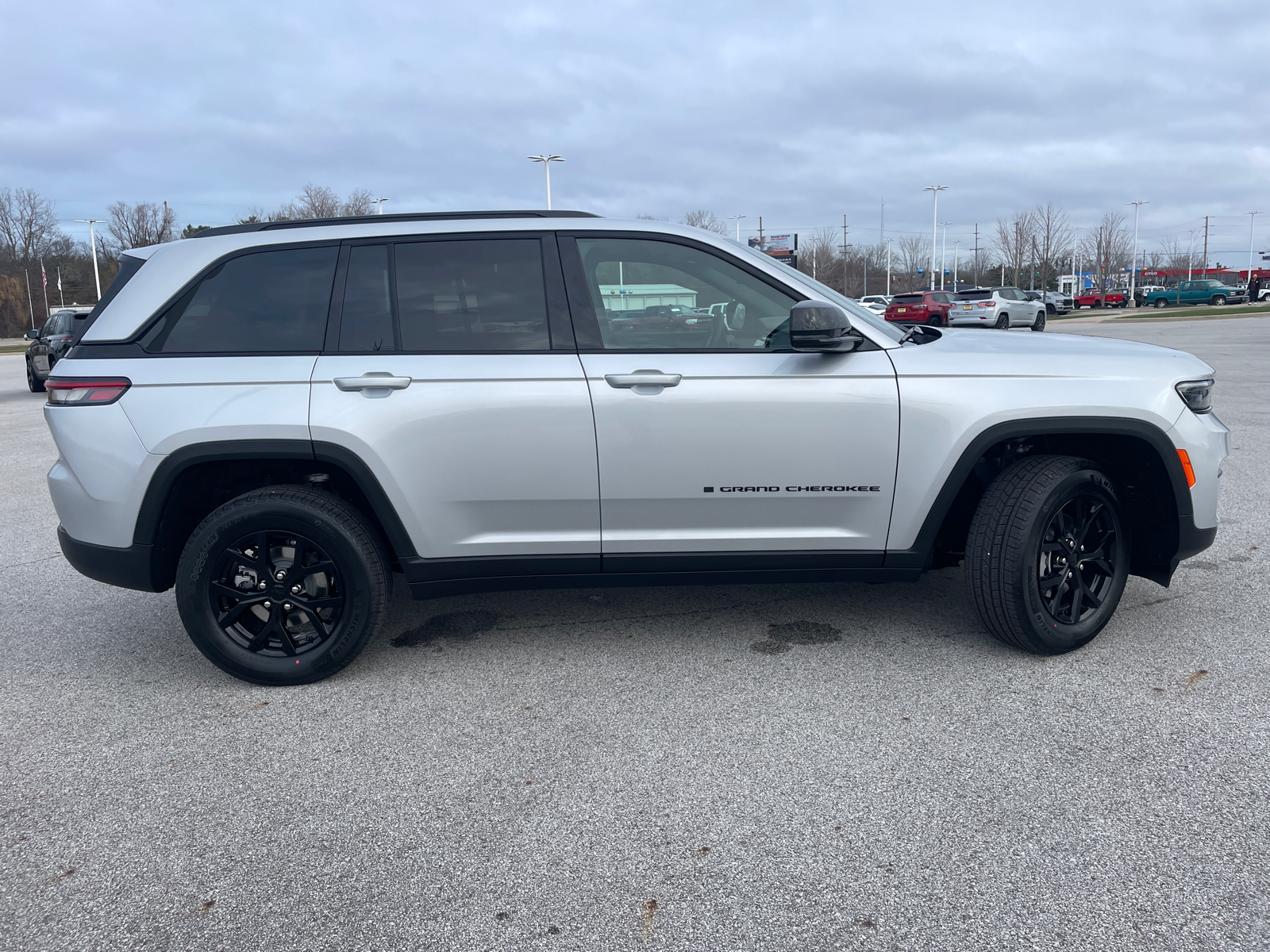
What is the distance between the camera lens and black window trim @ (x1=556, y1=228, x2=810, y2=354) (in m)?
3.58

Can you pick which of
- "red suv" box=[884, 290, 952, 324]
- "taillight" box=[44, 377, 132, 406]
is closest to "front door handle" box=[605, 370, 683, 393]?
"taillight" box=[44, 377, 132, 406]

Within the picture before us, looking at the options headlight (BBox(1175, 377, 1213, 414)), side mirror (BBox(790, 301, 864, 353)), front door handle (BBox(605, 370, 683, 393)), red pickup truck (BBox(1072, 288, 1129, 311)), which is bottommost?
headlight (BBox(1175, 377, 1213, 414))

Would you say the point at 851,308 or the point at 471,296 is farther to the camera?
the point at 851,308

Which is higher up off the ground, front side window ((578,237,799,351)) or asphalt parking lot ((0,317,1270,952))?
front side window ((578,237,799,351))

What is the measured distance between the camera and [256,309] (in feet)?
12.0

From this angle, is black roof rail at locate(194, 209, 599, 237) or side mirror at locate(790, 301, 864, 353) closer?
side mirror at locate(790, 301, 864, 353)

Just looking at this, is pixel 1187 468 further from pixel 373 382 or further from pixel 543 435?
pixel 373 382

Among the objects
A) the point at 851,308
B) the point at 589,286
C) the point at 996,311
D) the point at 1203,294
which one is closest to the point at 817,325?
the point at 851,308

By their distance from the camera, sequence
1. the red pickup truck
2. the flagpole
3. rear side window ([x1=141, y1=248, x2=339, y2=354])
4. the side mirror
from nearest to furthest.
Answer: the side mirror
rear side window ([x1=141, y1=248, x2=339, y2=354])
the red pickup truck
the flagpole

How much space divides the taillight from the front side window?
1.84 metres

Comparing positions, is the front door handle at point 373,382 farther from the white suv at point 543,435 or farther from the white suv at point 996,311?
the white suv at point 996,311

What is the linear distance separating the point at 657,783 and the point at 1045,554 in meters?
1.91

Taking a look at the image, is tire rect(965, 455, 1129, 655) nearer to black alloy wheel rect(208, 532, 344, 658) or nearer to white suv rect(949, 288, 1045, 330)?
black alloy wheel rect(208, 532, 344, 658)

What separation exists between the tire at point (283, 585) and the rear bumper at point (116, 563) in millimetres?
137
